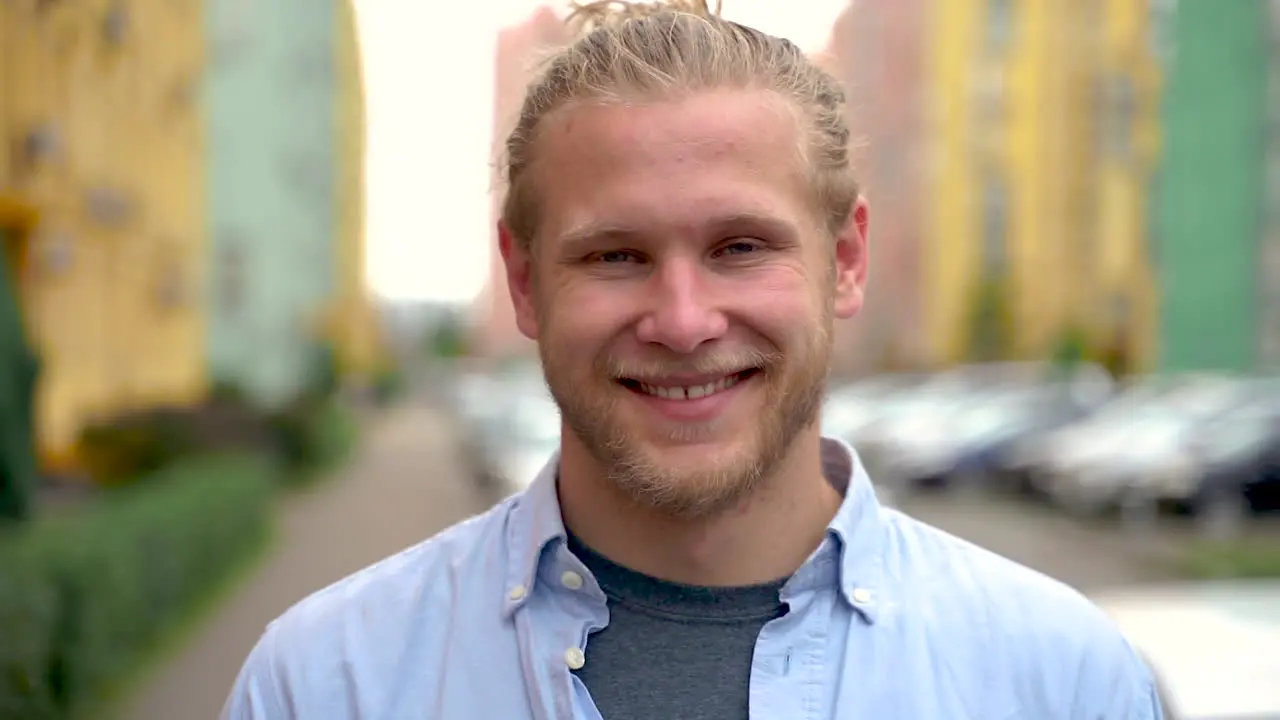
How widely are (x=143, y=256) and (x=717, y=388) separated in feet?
65.7

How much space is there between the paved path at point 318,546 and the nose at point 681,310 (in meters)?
5.87

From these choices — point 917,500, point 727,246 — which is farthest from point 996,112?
point 727,246

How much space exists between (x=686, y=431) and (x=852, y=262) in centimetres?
42

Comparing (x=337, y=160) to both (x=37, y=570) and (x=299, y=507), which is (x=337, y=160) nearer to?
(x=299, y=507)

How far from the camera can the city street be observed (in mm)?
7664

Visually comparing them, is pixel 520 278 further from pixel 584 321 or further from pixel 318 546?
pixel 318 546

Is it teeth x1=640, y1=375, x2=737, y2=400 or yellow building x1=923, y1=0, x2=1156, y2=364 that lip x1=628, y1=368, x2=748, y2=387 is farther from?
yellow building x1=923, y1=0, x2=1156, y2=364

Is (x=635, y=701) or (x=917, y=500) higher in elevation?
(x=635, y=701)

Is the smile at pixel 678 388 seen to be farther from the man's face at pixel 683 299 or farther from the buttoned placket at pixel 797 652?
the buttoned placket at pixel 797 652

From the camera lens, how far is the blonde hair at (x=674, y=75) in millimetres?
1765

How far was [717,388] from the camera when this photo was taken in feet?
5.76

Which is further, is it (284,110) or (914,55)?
(914,55)

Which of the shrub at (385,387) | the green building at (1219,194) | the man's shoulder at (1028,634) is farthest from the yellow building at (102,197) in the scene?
the shrub at (385,387)

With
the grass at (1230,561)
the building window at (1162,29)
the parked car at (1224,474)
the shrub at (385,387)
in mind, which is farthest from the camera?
the shrub at (385,387)
